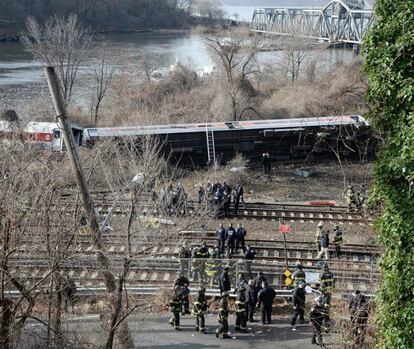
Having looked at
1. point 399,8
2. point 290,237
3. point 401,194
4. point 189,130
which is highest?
point 399,8

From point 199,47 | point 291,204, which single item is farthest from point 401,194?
point 199,47

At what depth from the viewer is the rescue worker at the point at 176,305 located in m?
12.2

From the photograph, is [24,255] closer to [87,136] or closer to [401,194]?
[401,194]

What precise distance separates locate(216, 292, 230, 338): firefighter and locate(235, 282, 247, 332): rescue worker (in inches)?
10.2

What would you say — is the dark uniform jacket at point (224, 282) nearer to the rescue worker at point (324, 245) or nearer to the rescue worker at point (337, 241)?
the rescue worker at point (324, 245)

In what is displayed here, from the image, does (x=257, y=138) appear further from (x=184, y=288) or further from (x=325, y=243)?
(x=184, y=288)

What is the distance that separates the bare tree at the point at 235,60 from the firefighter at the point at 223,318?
2174cm

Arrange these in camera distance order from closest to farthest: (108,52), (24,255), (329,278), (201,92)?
1. (24,255)
2. (329,278)
3. (201,92)
4. (108,52)

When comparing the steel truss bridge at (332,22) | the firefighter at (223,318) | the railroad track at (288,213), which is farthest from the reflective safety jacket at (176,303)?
the steel truss bridge at (332,22)

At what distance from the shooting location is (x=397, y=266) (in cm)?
823

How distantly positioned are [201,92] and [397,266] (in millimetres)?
29432

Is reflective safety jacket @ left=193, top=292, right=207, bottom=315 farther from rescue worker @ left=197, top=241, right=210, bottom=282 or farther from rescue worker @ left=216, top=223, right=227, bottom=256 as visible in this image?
rescue worker @ left=216, top=223, right=227, bottom=256

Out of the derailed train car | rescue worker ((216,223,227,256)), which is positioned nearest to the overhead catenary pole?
rescue worker ((216,223,227,256))

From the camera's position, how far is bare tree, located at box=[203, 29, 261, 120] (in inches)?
1348
